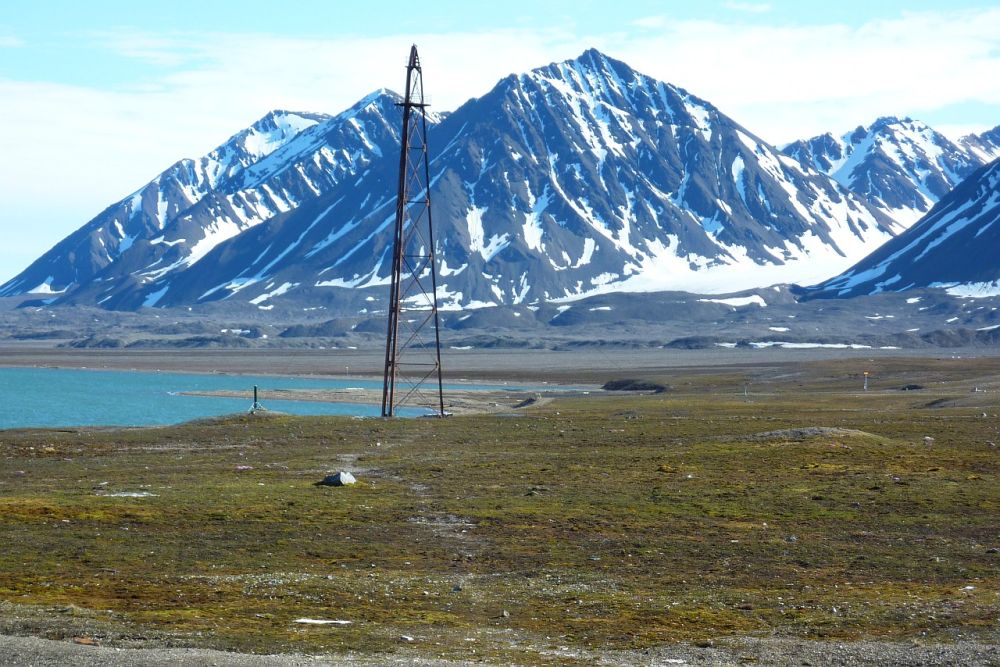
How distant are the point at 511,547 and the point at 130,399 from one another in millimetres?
94816

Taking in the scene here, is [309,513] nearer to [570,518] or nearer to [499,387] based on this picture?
[570,518]

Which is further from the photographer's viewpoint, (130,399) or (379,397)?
(379,397)

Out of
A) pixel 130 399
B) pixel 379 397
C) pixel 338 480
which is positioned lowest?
pixel 379 397

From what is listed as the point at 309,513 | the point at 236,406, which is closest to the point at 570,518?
the point at 309,513

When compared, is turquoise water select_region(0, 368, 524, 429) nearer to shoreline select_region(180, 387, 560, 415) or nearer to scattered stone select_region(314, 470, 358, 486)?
shoreline select_region(180, 387, 560, 415)

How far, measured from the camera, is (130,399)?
387 feet

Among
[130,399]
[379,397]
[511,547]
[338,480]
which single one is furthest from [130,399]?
[511,547]

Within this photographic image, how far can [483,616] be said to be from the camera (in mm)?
21875

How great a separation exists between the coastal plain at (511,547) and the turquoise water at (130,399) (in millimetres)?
33182

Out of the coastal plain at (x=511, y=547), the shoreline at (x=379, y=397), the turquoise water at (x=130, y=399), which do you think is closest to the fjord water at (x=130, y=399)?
the turquoise water at (x=130, y=399)

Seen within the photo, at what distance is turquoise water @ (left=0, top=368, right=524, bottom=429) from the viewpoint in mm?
91312

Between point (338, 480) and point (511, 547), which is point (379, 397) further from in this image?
point (511, 547)

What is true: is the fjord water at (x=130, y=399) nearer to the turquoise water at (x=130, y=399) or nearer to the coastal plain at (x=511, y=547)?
the turquoise water at (x=130, y=399)

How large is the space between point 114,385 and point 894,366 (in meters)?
86.4
